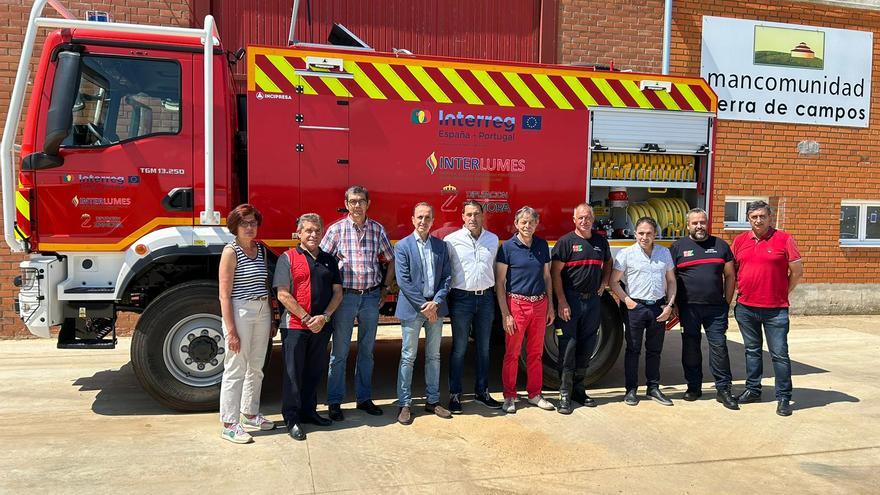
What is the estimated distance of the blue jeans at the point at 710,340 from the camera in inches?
221

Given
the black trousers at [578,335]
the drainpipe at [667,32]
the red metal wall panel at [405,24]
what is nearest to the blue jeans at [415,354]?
the black trousers at [578,335]

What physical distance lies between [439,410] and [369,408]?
0.58 meters

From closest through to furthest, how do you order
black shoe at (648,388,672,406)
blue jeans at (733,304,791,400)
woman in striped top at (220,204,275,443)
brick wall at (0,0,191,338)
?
woman in striped top at (220,204,275,443), blue jeans at (733,304,791,400), black shoe at (648,388,672,406), brick wall at (0,0,191,338)

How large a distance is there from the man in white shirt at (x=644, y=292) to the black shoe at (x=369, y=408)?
225cm

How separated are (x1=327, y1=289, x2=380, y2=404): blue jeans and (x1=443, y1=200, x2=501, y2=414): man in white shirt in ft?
2.22

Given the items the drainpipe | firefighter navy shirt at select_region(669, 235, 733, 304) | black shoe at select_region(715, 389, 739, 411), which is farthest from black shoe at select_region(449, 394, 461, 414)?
the drainpipe

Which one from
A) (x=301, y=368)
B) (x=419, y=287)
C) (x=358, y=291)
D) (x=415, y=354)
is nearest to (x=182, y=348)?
(x=301, y=368)

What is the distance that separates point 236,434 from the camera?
446 cm

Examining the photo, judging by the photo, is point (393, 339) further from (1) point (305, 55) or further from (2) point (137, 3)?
(2) point (137, 3)

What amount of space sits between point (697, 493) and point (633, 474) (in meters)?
0.41

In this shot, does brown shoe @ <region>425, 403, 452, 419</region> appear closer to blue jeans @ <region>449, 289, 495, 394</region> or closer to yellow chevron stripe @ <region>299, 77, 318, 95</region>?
blue jeans @ <region>449, 289, 495, 394</region>

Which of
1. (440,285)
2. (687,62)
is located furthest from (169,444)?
(687,62)

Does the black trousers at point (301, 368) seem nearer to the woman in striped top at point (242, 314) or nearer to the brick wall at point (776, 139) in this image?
the woman in striped top at point (242, 314)

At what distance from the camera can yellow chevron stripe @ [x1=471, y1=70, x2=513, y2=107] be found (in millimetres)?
5574
